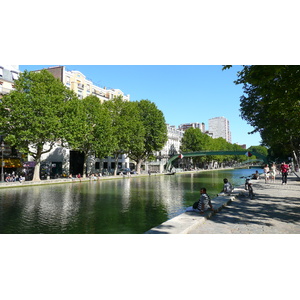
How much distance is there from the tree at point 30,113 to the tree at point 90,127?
2550 millimetres

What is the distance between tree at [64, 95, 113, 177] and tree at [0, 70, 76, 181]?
255 cm

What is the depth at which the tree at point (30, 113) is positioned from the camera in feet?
102

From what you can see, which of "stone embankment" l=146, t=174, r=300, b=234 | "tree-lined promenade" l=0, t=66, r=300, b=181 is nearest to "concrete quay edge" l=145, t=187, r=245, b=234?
"stone embankment" l=146, t=174, r=300, b=234

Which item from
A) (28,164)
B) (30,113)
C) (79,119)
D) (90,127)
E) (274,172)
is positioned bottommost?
(274,172)

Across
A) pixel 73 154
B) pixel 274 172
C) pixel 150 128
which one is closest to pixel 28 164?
pixel 73 154

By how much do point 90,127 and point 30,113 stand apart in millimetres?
11494

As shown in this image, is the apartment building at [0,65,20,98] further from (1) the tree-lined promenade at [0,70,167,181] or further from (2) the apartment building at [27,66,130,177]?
(2) the apartment building at [27,66,130,177]

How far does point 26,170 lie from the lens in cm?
4106

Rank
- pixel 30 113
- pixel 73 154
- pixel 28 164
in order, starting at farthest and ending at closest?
pixel 73 154, pixel 28 164, pixel 30 113

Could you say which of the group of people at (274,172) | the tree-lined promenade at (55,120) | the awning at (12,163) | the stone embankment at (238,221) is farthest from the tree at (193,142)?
the stone embankment at (238,221)

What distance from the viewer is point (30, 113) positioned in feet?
102

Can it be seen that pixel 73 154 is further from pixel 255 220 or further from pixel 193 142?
pixel 193 142

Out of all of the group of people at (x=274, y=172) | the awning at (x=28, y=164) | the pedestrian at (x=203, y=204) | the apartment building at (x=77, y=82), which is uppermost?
the apartment building at (x=77, y=82)

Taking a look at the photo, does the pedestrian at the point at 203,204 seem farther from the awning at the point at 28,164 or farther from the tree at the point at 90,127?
the awning at the point at 28,164
